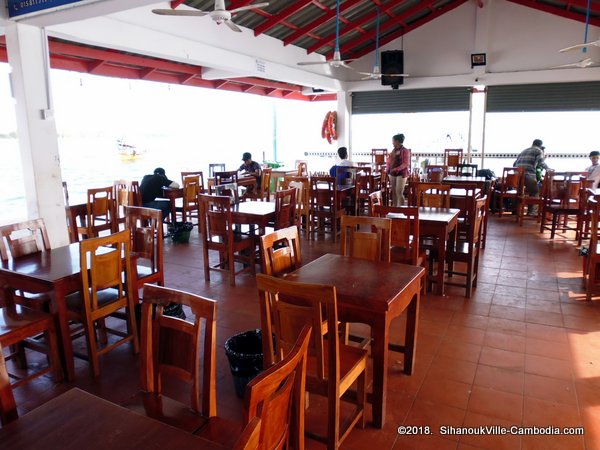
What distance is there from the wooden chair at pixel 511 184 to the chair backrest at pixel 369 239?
576 centimetres

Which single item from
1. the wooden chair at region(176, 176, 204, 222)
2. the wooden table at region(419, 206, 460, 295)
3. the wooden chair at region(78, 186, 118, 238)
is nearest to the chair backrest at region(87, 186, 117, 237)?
the wooden chair at region(78, 186, 118, 238)

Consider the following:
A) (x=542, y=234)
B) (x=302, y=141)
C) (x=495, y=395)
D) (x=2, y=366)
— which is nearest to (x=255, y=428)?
(x=2, y=366)

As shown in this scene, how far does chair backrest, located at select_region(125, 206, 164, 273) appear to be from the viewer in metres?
3.28

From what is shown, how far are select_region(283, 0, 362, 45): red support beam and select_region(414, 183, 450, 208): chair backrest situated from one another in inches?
187

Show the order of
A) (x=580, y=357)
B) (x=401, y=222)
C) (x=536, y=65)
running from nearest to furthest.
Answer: (x=580, y=357)
(x=401, y=222)
(x=536, y=65)

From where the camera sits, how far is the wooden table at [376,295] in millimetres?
2086

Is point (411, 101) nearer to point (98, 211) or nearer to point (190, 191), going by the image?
point (190, 191)

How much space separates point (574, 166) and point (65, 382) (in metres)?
10.9

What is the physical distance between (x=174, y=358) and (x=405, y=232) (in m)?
2.39

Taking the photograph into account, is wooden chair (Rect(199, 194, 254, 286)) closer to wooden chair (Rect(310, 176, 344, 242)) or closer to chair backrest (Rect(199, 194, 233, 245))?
chair backrest (Rect(199, 194, 233, 245))

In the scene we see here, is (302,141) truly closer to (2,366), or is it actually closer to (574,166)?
(574,166)

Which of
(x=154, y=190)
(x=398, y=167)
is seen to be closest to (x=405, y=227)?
(x=398, y=167)

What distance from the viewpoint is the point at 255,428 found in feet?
3.13

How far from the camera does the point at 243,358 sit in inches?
95.0
